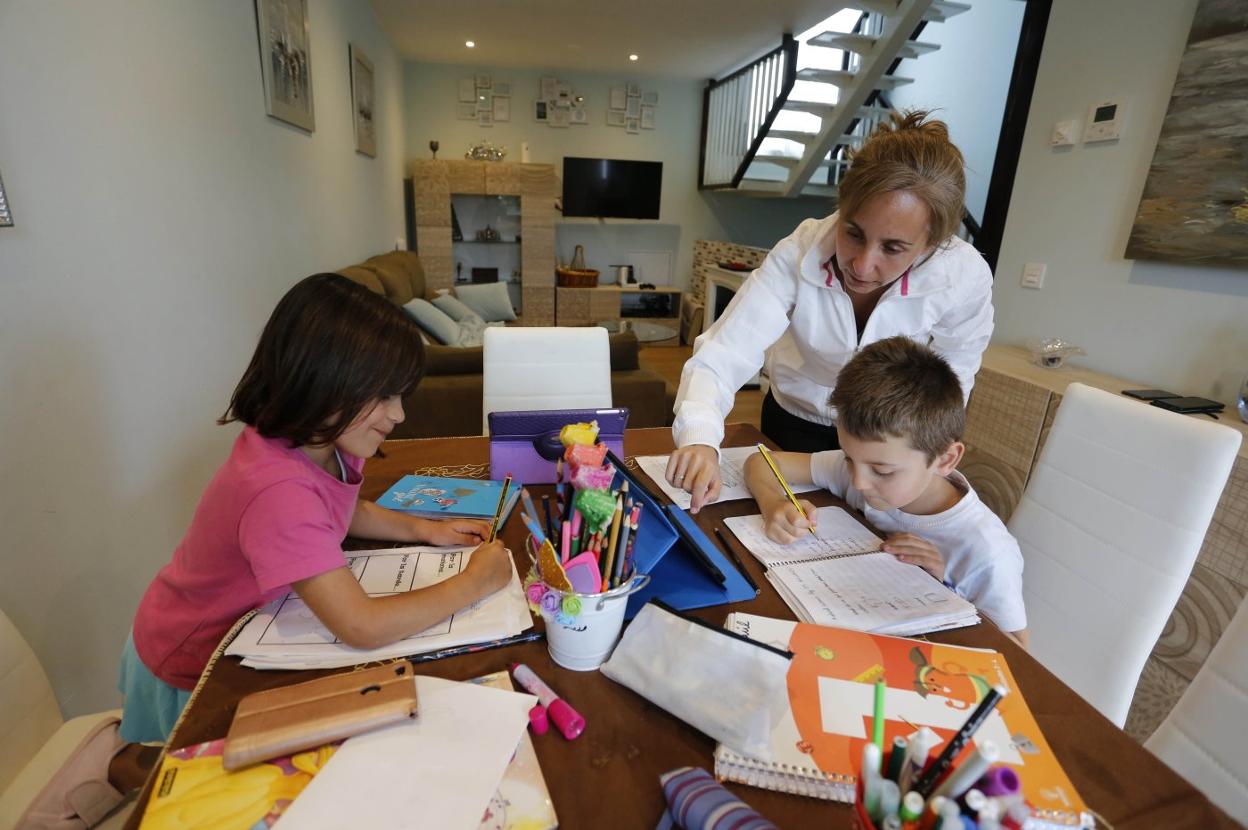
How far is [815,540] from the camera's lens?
3.20 ft

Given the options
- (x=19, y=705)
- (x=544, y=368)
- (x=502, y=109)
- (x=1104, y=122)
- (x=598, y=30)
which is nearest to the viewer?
(x=19, y=705)

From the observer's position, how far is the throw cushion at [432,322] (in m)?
3.61

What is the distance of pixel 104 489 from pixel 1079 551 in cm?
203

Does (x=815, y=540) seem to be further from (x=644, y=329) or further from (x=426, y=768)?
(x=644, y=329)

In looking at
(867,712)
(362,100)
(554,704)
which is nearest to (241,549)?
(554,704)

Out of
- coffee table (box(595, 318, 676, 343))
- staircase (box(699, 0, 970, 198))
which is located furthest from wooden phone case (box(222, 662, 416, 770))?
coffee table (box(595, 318, 676, 343))

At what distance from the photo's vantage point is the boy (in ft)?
3.10

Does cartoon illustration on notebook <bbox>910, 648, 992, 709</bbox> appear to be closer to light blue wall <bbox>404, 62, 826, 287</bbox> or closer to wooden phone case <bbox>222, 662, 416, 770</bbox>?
wooden phone case <bbox>222, 662, 416, 770</bbox>

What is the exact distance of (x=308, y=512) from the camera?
29.1 inches

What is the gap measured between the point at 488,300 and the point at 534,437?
4489 millimetres

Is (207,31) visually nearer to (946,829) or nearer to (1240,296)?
(946,829)

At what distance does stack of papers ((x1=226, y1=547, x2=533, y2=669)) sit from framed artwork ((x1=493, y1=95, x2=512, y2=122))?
5.92m

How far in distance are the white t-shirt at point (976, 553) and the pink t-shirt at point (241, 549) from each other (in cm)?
90

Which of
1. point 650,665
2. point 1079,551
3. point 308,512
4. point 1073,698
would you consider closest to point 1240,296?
point 1079,551
